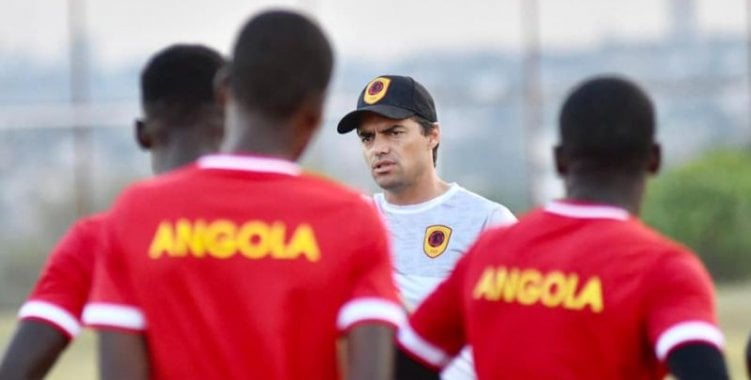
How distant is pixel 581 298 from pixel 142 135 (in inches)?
44.0

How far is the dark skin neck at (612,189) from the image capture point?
473 centimetres

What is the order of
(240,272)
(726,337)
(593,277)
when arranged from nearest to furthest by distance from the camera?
(240,272) → (593,277) → (726,337)

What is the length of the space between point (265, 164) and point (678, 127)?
21294 millimetres

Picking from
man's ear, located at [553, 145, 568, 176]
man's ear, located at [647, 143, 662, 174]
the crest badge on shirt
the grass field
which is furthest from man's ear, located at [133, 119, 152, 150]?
the grass field

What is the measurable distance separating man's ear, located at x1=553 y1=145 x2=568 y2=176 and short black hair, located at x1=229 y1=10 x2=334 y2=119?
2.28ft

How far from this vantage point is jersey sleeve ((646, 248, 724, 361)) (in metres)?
4.48

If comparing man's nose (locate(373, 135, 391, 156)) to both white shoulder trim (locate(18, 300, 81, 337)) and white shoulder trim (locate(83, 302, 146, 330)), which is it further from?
white shoulder trim (locate(83, 302, 146, 330))

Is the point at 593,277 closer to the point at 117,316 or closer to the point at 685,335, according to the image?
the point at 685,335

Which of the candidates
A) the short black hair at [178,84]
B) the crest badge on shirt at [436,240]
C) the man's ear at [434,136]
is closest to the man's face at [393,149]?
the man's ear at [434,136]

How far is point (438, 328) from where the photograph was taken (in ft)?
16.5

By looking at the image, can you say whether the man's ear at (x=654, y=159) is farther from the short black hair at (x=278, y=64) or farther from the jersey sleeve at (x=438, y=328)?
the short black hair at (x=278, y=64)

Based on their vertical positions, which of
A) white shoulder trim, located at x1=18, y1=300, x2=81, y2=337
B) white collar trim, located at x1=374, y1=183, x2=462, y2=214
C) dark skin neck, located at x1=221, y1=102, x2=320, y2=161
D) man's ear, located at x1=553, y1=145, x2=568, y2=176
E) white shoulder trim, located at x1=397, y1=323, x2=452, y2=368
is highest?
dark skin neck, located at x1=221, y1=102, x2=320, y2=161

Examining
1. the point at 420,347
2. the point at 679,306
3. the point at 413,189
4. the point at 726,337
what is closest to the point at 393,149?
the point at 413,189

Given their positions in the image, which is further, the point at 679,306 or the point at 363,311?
the point at 679,306
